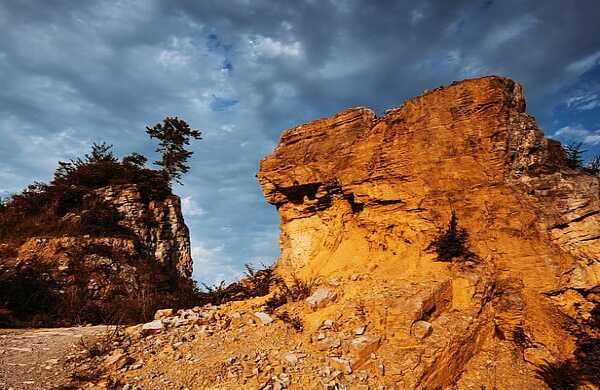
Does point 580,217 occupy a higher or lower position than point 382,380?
higher

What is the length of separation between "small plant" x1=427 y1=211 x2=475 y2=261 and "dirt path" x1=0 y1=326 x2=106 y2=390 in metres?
6.77

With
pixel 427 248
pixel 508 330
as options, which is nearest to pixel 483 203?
pixel 427 248

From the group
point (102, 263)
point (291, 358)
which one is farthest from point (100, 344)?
point (102, 263)

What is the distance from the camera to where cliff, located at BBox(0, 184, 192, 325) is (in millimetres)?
11133

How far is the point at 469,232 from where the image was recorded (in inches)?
279

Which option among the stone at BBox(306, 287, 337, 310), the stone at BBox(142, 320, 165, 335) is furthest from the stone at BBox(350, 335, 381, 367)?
the stone at BBox(142, 320, 165, 335)

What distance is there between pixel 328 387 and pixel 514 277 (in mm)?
4152

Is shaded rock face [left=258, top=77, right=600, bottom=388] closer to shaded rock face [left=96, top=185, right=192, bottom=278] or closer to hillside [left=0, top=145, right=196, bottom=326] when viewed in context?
hillside [left=0, top=145, right=196, bottom=326]

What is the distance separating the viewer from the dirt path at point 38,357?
Answer: 16.4 ft

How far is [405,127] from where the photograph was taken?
8227 mm

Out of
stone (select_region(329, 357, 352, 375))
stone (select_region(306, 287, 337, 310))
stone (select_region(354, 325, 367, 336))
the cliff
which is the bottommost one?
stone (select_region(329, 357, 352, 375))

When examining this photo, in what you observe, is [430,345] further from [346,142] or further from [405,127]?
[346,142]

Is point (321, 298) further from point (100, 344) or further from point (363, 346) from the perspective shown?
point (100, 344)

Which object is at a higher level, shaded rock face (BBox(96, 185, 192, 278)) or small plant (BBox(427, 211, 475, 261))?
shaded rock face (BBox(96, 185, 192, 278))
